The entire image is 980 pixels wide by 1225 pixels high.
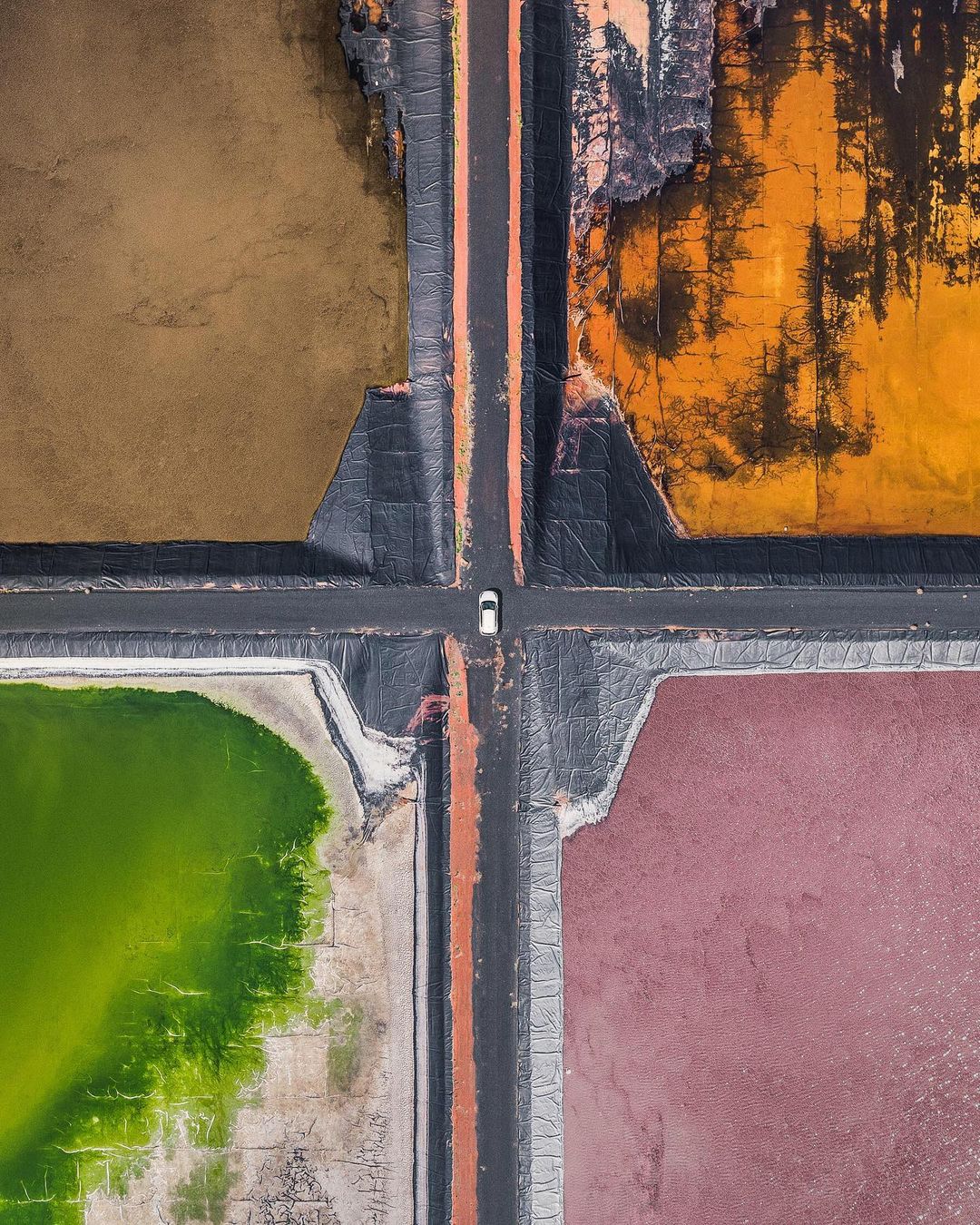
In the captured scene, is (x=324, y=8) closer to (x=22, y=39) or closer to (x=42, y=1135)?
(x=22, y=39)

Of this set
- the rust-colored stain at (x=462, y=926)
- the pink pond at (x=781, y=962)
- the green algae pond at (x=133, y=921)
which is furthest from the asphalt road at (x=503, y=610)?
the green algae pond at (x=133, y=921)

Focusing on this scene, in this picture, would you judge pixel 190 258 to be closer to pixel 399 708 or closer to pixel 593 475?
pixel 593 475

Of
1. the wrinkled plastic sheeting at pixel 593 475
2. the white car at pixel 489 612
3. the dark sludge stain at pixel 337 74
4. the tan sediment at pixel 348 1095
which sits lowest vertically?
the tan sediment at pixel 348 1095

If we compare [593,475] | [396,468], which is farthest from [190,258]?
[593,475]

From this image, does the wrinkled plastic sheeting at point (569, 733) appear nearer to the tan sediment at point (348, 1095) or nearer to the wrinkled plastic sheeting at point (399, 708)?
the wrinkled plastic sheeting at point (399, 708)

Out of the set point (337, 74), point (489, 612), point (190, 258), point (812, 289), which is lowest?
point (489, 612)

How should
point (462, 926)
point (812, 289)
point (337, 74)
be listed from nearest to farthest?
point (337, 74)
point (462, 926)
point (812, 289)

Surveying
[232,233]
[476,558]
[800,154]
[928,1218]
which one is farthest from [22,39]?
[928,1218]
